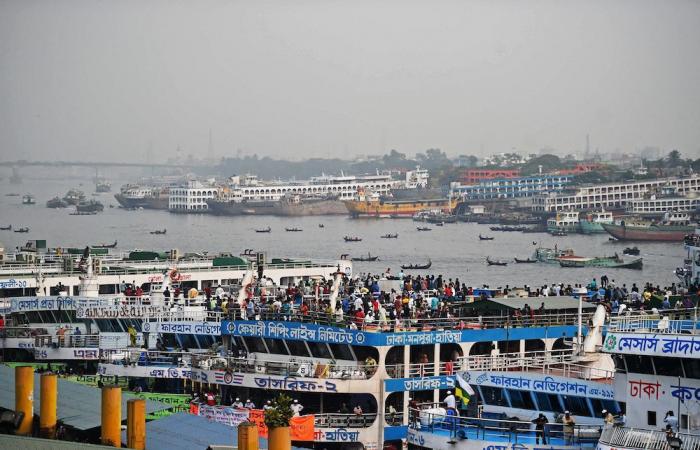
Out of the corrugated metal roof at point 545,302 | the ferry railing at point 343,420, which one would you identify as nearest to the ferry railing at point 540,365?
the corrugated metal roof at point 545,302

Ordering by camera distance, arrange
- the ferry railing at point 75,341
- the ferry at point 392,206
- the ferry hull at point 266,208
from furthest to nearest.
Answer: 1. the ferry hull at point 266,208
2. the ferry at point 392,206
3. the ferry railing at point 75,341

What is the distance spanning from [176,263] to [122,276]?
87.8 inches

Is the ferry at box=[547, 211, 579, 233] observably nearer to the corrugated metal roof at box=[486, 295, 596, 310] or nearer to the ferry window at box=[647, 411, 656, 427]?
the corrugated metal roof at box=[486, 295, 596, 310]

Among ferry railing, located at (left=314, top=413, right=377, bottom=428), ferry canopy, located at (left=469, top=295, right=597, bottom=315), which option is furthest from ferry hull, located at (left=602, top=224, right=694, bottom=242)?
ferry railing, located at (left=314, top=413, right=377, bottom=428)

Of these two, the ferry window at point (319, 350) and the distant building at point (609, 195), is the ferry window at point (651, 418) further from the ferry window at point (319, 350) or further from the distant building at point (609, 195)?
the distant building at point (609, 195)

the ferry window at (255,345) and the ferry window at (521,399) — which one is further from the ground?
the ferry window at (255,345)

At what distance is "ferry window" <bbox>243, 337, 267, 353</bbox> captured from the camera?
14836 mm

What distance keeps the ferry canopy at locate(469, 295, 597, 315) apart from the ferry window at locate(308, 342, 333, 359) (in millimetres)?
2088

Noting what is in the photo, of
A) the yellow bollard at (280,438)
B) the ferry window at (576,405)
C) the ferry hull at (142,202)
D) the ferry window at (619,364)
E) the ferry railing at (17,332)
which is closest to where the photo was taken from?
the yellow bollard at (280,438)

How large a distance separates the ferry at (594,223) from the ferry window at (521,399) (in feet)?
261

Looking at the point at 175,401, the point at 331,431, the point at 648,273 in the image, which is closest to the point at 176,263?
the point at 175,401

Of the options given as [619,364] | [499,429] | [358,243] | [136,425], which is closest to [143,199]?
[358,243]

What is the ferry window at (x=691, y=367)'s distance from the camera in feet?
33.0

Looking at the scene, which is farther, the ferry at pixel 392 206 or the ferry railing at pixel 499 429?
the ferry at pixel 392 206
